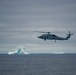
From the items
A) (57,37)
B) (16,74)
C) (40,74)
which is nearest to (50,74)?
(40,74)

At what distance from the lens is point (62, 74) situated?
171 m

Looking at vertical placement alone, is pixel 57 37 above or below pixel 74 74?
above

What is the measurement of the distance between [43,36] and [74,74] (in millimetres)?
37042

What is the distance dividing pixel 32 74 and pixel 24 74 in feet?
13.7

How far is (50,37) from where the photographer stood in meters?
147

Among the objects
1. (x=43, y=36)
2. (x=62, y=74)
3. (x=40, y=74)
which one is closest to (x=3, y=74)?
(x=40, y=74)

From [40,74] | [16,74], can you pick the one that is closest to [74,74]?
[40,74]

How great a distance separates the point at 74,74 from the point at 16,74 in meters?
28.4

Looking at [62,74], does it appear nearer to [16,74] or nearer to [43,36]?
[16,74]

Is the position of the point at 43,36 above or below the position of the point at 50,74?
above

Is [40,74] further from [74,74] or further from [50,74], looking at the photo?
[74,74]

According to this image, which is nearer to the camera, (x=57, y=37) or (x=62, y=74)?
(x=57, y=37)

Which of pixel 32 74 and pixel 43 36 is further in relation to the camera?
pixel 32 74

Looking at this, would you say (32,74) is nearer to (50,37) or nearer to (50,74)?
(50,74)
